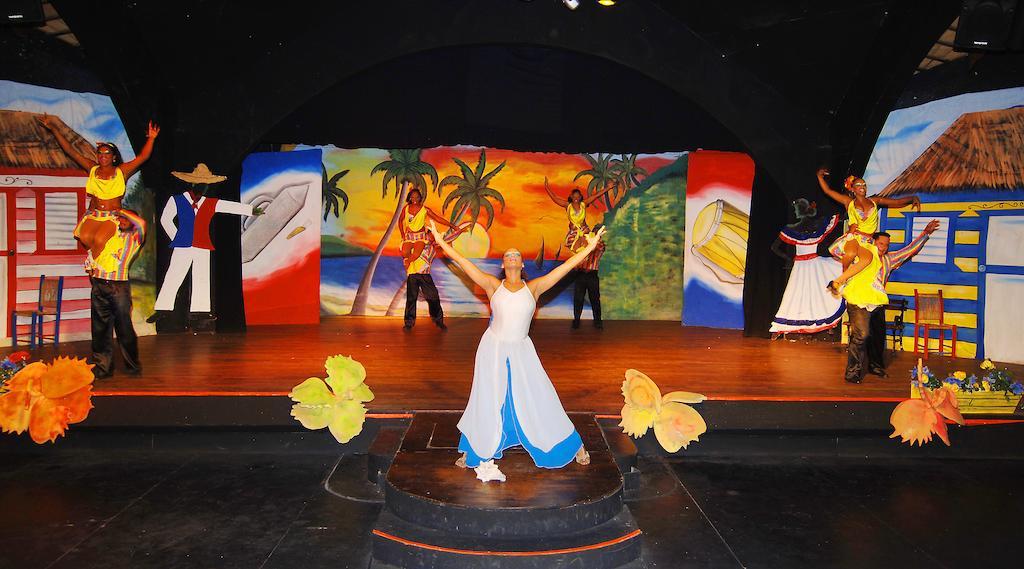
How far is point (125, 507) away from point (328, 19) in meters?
4.94

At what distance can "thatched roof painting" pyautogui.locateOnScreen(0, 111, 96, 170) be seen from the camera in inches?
301

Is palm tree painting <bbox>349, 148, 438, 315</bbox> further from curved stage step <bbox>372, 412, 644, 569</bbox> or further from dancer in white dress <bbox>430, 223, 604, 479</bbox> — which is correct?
curved stage step <bbox>372, 412, 644, 569</bbox>

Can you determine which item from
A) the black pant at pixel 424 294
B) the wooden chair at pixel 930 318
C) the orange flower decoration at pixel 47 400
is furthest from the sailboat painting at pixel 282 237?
the wooden chair at pixel 930 318

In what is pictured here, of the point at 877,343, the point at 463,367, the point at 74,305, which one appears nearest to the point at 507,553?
the point at 463,367

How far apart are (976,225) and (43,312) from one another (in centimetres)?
863

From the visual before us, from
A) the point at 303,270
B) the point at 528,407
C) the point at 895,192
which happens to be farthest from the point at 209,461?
the point at 895,192

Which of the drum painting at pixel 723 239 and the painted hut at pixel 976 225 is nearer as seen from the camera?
the painted hut at pixel 976 225

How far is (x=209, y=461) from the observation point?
546cm

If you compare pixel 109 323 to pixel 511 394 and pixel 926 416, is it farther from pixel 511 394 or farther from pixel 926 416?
pixel 926 416

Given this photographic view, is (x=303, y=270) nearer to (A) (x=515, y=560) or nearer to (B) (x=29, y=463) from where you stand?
(B) (x=29, y=463)

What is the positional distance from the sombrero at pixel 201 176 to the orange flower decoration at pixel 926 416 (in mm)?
6187

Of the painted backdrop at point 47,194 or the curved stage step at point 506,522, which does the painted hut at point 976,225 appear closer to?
the curved stage step at point 506,522

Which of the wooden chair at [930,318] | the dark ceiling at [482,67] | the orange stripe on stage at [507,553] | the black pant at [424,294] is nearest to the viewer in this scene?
the orange stripe on stage at [507,553]

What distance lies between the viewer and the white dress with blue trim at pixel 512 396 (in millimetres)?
4391
